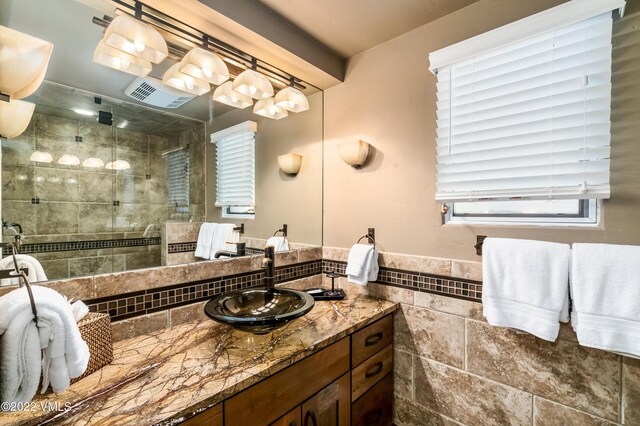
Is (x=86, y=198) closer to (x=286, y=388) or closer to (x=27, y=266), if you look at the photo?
(x=27, y=266)

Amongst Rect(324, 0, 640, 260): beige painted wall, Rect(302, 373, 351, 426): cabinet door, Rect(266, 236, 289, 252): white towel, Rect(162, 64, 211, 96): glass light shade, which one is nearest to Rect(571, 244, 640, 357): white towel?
Rect(324, 0, 640, 260): beige painted wall

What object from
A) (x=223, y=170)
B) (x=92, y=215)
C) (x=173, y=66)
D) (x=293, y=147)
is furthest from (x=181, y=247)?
(x=293, y=147)

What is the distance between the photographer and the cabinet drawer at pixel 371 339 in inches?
51.5

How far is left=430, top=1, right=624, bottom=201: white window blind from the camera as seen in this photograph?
3.58 feet

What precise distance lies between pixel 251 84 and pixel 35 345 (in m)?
1.37

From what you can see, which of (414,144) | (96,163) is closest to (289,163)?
(414,144)

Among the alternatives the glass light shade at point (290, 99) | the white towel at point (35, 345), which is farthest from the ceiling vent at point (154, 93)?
the white towel at point (35, 345)

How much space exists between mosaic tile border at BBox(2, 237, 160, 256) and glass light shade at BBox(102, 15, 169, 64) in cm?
79

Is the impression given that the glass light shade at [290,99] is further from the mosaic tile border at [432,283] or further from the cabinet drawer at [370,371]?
the cabinet drawer at [370,371]

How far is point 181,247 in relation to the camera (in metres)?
1.35

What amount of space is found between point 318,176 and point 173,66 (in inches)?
41.7

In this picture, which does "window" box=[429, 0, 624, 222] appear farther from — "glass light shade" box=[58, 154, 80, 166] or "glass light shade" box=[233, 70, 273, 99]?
"glass light shade" box=[58, 154, 80, 166]

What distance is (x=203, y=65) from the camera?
53.3 inches

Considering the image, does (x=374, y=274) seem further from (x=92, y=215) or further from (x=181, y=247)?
(x=92, y=215)
